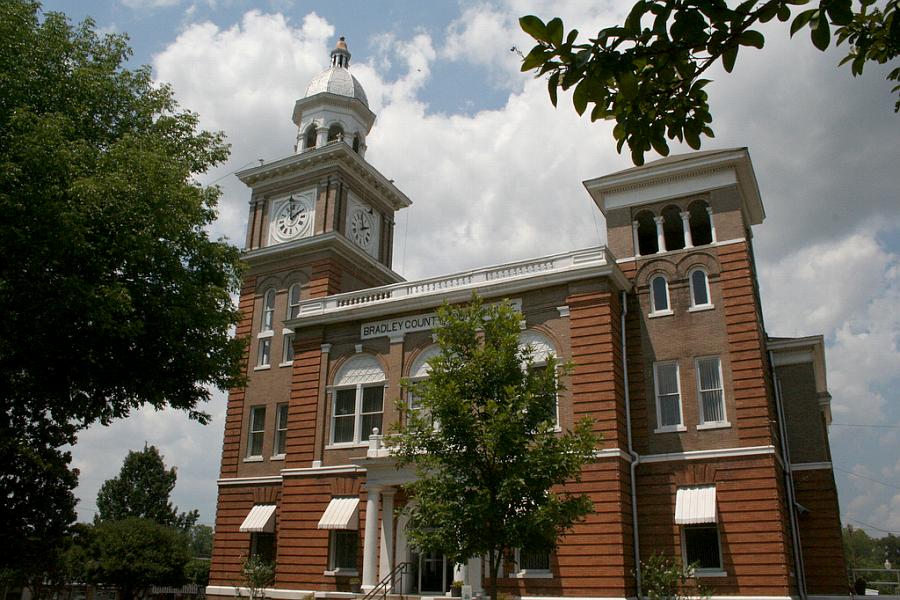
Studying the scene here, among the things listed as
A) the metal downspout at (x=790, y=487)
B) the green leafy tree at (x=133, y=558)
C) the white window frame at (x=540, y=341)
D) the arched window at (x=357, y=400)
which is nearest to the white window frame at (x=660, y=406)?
the white window frame at (x=540, y=341)

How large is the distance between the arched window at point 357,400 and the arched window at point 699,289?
1274 centimetres

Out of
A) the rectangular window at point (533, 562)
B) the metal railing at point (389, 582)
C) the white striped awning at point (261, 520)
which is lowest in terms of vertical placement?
the metal railing at point (389, 582)

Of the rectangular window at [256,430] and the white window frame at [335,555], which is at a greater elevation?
the rectangular window at [256,430]

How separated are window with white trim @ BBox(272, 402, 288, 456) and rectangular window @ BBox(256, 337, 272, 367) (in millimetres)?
2432

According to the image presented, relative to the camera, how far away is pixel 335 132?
139 feet

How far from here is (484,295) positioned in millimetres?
29938

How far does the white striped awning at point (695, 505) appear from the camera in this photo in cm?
2498

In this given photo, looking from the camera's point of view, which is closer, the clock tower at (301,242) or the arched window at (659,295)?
the arched window at (659,295)

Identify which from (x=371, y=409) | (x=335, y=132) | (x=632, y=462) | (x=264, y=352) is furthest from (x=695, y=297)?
(x=335, y=132)

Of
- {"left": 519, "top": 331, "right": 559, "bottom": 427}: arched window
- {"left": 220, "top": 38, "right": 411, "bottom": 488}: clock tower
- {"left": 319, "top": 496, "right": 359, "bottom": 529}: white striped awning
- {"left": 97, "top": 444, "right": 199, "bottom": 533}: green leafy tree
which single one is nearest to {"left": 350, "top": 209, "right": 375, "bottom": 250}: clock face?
{"left": 220, "top": 38, "right": 411, "bottom": 488}: clock tower

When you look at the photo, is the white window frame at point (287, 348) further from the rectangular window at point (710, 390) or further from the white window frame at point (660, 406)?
the rectangular window at point (710, 390)

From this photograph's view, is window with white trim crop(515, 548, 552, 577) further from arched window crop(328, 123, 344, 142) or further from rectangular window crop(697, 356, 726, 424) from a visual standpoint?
arched window crop(328, 123, 344, 142)

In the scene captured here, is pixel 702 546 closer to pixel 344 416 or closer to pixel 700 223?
pixel 700 223

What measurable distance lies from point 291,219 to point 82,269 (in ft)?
67.2
